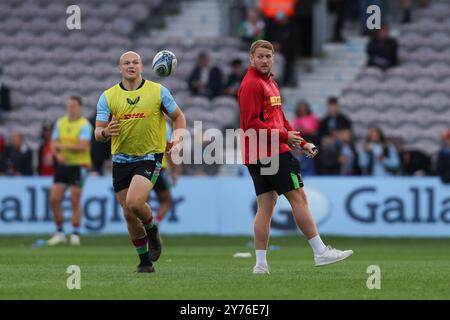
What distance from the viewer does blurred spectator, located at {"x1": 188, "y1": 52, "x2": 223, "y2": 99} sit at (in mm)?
27562

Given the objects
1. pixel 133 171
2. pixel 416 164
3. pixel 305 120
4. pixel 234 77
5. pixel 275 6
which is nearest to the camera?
pixel 133 171

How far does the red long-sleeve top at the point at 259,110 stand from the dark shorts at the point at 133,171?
992mm

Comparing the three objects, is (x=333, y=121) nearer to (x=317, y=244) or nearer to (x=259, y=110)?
(x=317, y=244)

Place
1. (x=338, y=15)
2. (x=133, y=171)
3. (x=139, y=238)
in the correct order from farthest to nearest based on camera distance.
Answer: (x=338, y=15), (x=139, y=238), (x=133, y=171)

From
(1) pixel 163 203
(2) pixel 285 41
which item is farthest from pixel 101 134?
(2) pixel 285 41

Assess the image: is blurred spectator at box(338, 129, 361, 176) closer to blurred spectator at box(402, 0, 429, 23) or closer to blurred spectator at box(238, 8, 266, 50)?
blurred spectator at box(238, 8, 266, 50)

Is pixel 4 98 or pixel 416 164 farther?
pixel 4 98

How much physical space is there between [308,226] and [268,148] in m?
0.94

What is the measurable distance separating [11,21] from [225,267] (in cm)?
1923

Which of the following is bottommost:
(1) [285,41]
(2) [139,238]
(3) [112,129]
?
(2) [139,238]

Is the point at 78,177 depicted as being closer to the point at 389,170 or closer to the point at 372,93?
the point at 389,170

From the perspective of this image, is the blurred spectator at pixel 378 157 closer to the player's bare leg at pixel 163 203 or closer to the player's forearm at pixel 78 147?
the player's bare leg at pixel 163 203

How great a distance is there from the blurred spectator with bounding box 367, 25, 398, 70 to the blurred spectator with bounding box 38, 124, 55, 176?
7837mm

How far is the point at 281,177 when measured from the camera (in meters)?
12.9
